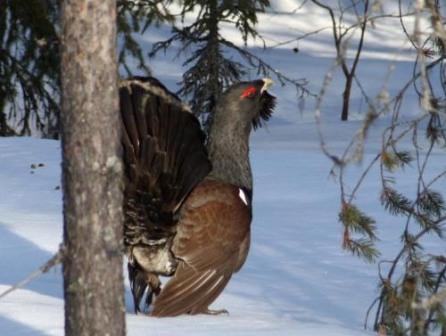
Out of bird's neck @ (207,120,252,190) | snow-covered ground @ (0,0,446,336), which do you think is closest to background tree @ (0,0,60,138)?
snow-covered ground @ (0,0,446,336)

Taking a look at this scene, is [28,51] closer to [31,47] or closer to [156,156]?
[31,47]

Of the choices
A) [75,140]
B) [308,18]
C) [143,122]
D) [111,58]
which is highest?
[111,58]

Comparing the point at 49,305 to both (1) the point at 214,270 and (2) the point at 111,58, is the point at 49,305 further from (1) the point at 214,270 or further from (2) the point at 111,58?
(2) the point at 111,58

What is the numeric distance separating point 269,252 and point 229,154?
187 centimetres

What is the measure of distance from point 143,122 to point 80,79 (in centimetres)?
201

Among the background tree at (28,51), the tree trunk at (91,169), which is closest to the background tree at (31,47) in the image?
the background tree at (28,51)

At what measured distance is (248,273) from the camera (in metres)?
6.96

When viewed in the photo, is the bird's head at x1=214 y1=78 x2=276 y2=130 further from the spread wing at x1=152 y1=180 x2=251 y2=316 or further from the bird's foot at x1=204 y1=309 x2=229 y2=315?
the bird's foot at x1=204 y1=309 x2=229 y2=315

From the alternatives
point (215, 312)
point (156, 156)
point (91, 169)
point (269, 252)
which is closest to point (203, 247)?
point (215, 312)

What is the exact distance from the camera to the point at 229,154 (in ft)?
18.9

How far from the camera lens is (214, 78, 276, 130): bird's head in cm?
586

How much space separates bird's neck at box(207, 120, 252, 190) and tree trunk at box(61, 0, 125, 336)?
7.55 feet

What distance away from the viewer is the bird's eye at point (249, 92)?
19.4 ft

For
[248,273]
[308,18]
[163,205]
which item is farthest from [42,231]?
[308,18]
